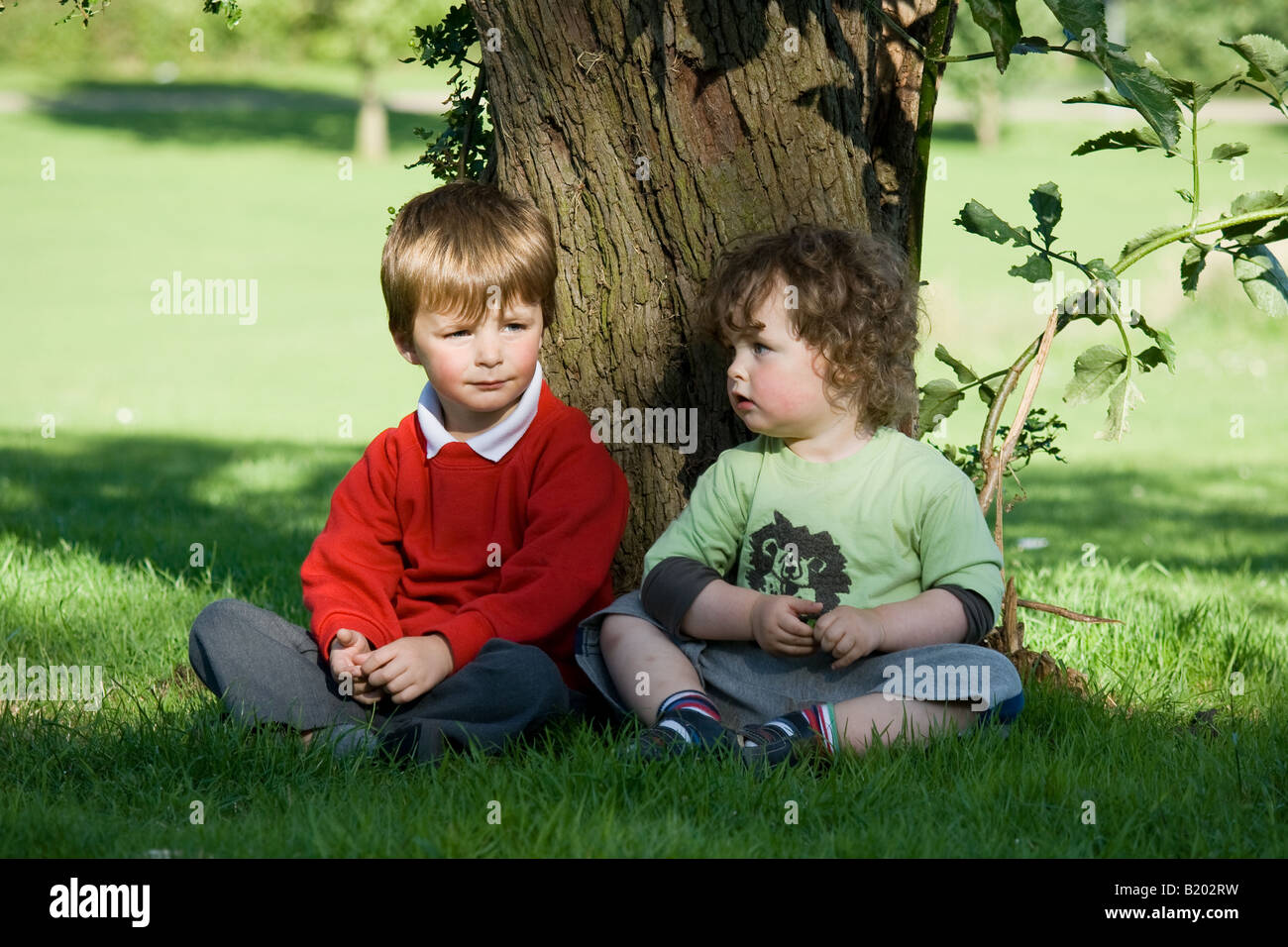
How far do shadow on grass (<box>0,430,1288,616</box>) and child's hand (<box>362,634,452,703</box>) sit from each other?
4.12 ft

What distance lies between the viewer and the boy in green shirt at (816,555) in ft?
9.01

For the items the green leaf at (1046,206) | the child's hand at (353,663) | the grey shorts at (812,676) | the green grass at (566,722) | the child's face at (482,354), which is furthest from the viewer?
the green leaf at (1046,206)

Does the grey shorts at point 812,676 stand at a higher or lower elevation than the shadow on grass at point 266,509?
lower

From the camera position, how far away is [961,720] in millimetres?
2803

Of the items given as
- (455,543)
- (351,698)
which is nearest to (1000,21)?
(455,543)

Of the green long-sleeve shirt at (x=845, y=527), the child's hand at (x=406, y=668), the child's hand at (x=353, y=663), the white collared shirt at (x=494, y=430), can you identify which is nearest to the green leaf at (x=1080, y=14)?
the green long-sleeve shirt at (x=845, y=527)

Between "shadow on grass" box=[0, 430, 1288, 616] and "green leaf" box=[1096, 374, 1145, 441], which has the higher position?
"green leaf" box=[1096, 374, 1145, 441]

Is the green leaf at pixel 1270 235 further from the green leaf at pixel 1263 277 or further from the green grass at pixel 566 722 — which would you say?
the green grass at pixel 566 722

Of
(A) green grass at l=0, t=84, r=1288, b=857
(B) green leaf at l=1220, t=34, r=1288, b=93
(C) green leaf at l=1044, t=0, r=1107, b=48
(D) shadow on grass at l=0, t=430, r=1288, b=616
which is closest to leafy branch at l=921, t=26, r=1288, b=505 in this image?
(B) green leaf at l=1220, t=34, r=1288, b=93

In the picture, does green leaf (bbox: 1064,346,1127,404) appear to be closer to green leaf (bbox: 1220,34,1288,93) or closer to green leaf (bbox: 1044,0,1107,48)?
green leaf (bbox: 1220,34,1288,93)

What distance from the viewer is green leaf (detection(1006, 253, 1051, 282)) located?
305cm

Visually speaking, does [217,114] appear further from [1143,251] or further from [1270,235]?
[1270,235]

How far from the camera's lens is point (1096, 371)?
10.4ft

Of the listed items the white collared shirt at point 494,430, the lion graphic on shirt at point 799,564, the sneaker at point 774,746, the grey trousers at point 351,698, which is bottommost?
the sneaker at point 774,746
